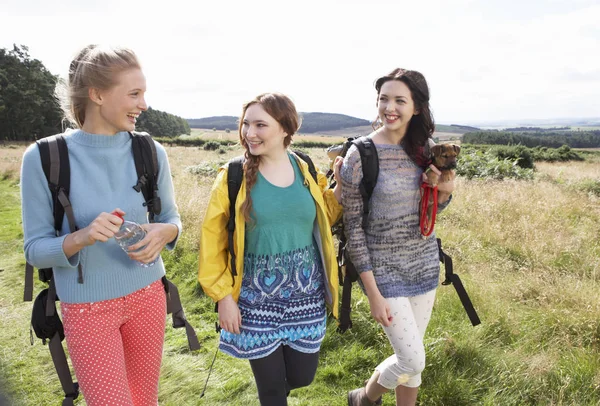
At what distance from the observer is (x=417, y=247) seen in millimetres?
2592

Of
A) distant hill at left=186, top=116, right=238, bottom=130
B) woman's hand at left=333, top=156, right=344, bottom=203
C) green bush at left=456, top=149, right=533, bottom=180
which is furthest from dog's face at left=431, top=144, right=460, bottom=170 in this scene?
distant hill at left=186, top=116, right=238, bottom=130

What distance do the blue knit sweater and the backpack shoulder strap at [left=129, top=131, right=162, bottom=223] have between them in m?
0.03

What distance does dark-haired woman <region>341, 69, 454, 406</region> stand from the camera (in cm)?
247

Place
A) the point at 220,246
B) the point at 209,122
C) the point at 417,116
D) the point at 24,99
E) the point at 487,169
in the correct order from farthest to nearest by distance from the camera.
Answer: the point at 209,122 < the point at 24,99 < the point at 487,169 < the point at 417,116 < the point at 220,246

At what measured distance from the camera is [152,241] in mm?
2021

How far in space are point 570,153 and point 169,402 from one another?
4447 cm

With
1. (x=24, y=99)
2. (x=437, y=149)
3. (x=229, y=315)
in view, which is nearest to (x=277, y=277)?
(x=229, y=315)

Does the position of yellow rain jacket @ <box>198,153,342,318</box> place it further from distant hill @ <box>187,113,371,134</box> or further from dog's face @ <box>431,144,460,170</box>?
distant hill @ <box>187,113,371,134</box>

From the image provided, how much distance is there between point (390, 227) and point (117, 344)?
1625mm

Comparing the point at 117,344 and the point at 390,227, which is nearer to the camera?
the point at 117,344

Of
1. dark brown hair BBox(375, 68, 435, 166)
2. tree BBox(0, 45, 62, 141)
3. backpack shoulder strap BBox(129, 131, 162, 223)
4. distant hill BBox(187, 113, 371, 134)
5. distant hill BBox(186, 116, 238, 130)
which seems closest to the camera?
backpack shoulder strap BBox(129, 131, 162, 223)

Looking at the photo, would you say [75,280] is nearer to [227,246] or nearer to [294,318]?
[227,246]

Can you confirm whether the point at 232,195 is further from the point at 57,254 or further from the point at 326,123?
the point at 326,123

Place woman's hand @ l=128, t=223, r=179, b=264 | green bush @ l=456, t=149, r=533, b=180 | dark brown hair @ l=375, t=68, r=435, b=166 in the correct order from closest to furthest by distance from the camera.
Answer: woman's hand @ l=128, t=223, r=179, b=264
dark brown hair @ l=375, t=68, r=435, b=166
green bush @ l=456, t=149, r=533, b=180
